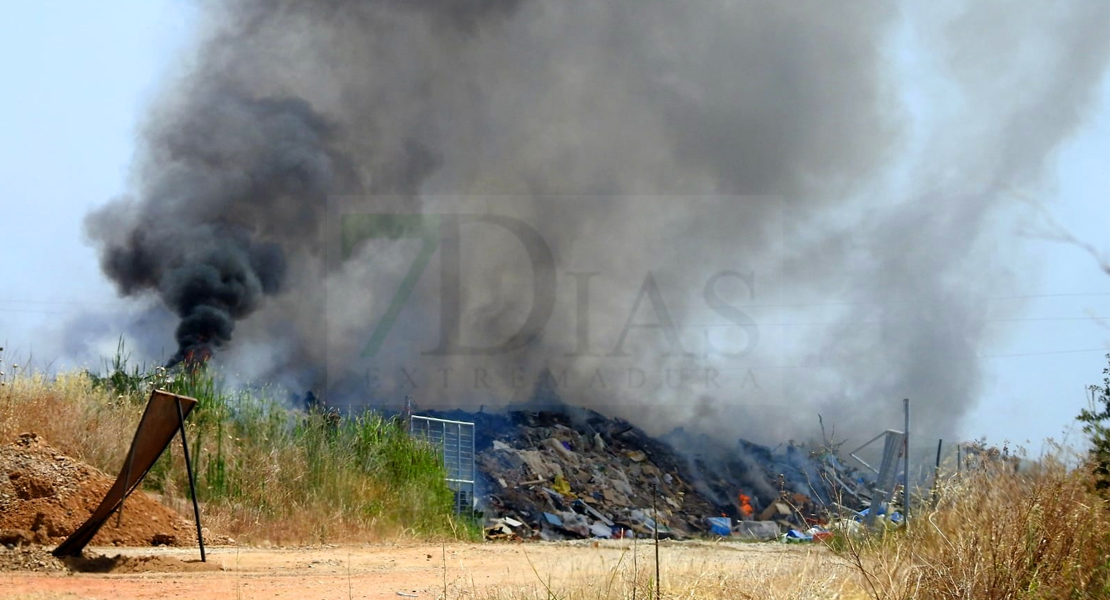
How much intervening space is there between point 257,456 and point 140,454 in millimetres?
3715

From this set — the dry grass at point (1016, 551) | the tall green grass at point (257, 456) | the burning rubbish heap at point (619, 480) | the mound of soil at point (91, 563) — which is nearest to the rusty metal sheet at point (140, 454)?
the mound of soil at point (91, 563)

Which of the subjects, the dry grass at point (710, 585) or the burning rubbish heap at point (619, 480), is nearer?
the dry grass at point (710, 585)

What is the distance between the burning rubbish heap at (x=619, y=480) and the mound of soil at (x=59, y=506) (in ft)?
16.3

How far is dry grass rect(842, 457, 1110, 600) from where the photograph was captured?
13.8 feet

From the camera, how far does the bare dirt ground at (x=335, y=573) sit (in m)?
4.91

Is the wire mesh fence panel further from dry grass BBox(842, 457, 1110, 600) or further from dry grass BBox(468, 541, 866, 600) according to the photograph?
dry grass BBox(842, 457, 1110, 600)

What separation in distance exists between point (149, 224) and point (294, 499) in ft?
38.6

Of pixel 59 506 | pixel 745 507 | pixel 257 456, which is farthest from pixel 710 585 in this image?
pixel 745 507

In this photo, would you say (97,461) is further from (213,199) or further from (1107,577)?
(213,199)

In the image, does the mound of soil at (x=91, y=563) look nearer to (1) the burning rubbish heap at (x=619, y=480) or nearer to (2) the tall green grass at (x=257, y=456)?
(2) the tall green grass at (x=257, y=456)

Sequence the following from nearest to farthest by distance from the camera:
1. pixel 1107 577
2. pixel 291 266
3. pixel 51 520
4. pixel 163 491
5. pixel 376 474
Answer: pixel 1107 577 → pixel 51 520 → pixel 163 491 → pixel 376 474 → pixel 291 266

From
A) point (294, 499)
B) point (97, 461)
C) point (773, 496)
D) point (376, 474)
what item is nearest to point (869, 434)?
point (773, 496)

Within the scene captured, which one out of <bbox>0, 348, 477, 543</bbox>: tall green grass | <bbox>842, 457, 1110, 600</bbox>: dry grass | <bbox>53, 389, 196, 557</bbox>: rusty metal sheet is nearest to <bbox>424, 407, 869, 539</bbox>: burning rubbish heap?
<bbox>0, 348, 477, 543</bbox>: tall green grass

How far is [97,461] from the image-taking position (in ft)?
30.0
